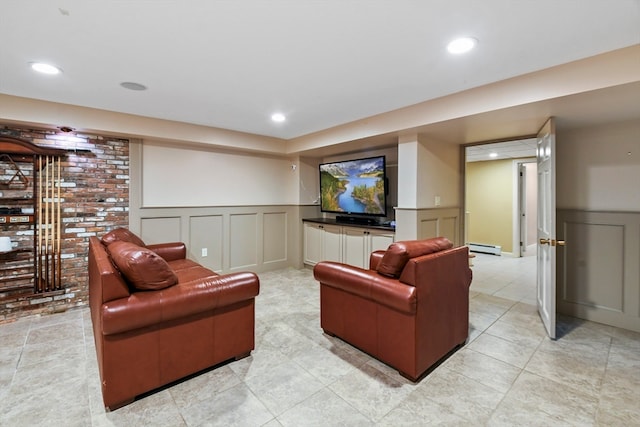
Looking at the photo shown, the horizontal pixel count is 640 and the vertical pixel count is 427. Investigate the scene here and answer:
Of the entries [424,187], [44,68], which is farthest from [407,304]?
[44,68]

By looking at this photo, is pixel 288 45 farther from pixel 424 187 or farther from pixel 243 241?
pixel 243 241

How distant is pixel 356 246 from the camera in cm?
450

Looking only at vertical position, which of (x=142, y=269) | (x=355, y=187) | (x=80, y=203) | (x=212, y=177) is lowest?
(x=142, y=269)

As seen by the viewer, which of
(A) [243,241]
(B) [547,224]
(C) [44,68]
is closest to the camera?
(C) [44,68]

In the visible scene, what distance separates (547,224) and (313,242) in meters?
3.39

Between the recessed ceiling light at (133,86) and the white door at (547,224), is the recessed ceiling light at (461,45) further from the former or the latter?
the recessed ceiling light at (133,86)

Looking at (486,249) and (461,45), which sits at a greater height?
(461,45)

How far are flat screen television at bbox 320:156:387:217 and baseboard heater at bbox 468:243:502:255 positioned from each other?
3946 mm

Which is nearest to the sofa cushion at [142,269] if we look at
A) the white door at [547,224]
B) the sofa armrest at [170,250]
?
the sofa armrest at [170,250]

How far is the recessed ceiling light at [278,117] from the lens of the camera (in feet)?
11.8

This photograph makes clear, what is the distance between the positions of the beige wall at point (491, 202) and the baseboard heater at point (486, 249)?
0.28 feet

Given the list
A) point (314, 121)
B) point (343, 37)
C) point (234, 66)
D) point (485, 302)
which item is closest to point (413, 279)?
point (343, 37)

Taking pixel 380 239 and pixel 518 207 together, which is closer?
pixel 380 239

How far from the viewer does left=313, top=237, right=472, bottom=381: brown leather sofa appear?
6.61 feet
